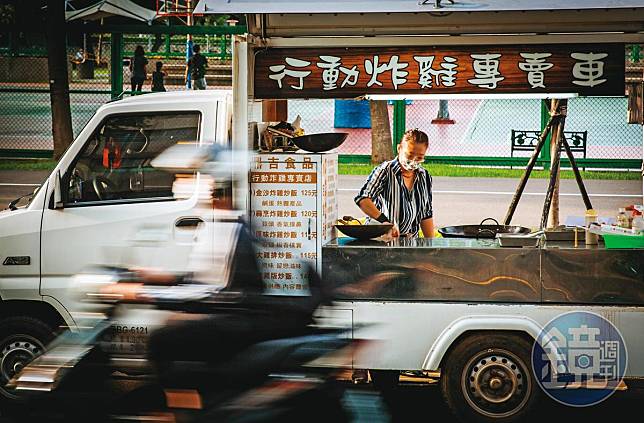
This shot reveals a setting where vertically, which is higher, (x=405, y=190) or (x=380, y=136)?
(x=380, y=136)

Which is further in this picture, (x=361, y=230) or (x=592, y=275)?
(x=361, y=230)

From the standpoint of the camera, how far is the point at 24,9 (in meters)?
26.2

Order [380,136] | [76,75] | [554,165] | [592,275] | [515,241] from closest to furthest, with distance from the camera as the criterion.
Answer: [592,275] → [515,241] → [554,165] → [380,136] → [76,75]

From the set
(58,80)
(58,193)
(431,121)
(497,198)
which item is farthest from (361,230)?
(431,121)

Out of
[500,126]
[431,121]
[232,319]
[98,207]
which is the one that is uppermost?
[431,121]

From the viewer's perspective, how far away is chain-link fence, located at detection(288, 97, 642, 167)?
65.3 feet

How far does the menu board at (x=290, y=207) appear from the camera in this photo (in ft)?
22.1

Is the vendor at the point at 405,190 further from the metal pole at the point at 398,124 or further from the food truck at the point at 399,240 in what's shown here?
the metal pole at the point at 398,124

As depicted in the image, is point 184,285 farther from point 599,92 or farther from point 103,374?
point 599,92

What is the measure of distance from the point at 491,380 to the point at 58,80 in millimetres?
14647

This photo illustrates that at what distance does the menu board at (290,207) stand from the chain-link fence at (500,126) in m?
13.4

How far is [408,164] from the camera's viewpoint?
304 inches

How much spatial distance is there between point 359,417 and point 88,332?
47.4 inches

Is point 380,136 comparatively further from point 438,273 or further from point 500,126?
point 438,273
